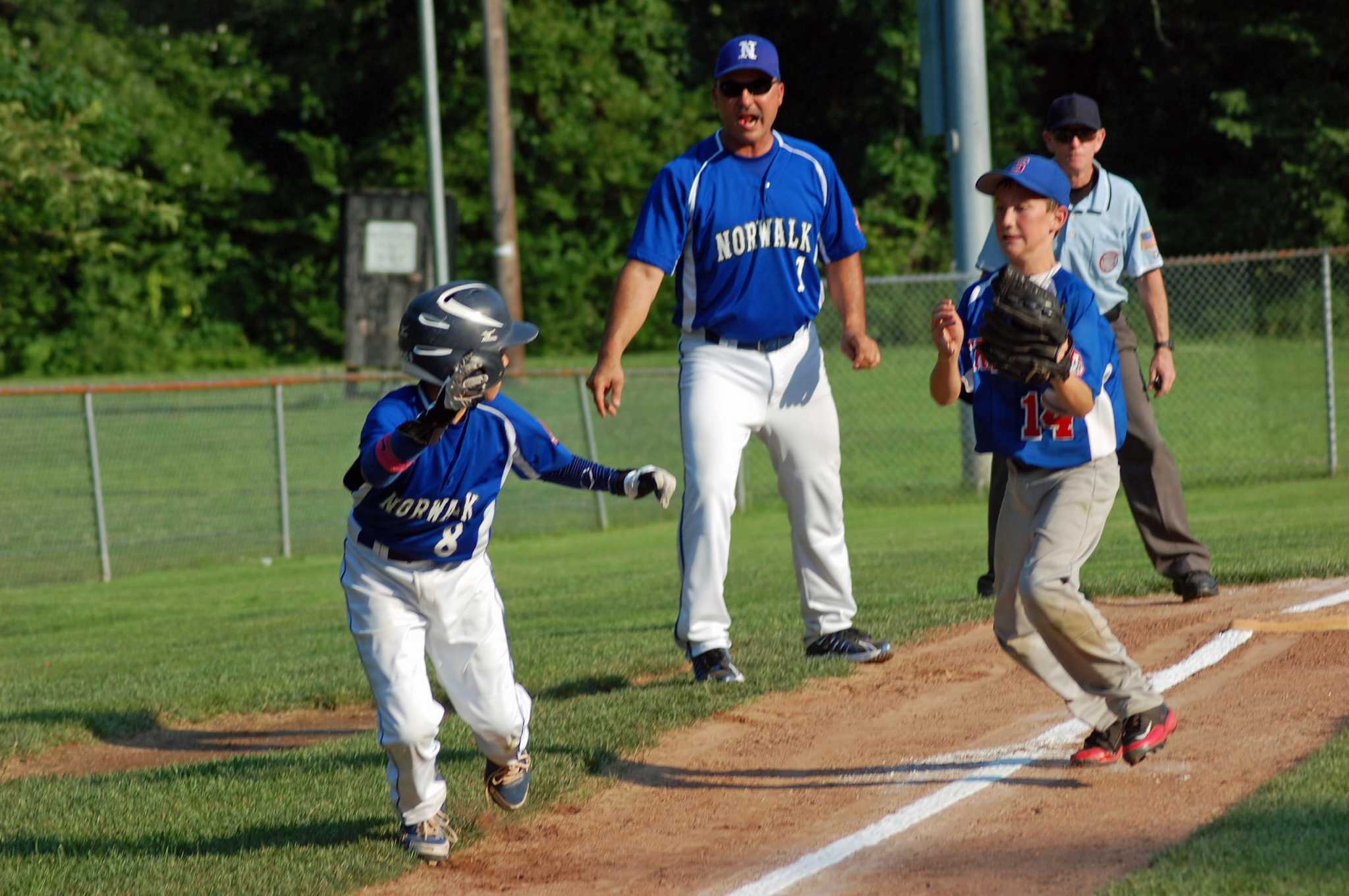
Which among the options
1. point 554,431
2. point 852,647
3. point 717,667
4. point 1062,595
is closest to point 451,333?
point 1062,595

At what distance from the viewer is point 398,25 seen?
35719 mm

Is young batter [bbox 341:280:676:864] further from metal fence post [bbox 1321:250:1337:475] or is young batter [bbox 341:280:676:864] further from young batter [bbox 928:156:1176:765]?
metal fence post [bbox 1321:250:1337:475]

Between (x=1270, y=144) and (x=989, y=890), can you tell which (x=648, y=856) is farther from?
(x=1270, y=144)

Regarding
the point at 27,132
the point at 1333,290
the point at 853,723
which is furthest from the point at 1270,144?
the point at 853,723

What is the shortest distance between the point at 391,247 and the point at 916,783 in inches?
698

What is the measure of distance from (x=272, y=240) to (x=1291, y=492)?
25246 mm

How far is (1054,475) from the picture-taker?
4.69 meters

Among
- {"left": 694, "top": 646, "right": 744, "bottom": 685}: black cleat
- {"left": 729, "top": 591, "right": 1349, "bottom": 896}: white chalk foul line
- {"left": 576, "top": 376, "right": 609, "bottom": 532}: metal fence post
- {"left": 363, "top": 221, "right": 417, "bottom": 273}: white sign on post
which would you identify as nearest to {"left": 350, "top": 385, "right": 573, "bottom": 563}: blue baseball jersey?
{"left": 729, "top": 591, "right": 1349, "bottom": 896}: white chalk foul line

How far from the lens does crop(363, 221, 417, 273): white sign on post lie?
21.4 metres

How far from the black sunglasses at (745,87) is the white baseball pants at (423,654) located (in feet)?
7.45

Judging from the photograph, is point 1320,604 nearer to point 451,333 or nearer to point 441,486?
point 441,486

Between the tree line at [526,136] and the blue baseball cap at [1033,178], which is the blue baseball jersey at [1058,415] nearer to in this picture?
the blue baseball cap at [1033,178]

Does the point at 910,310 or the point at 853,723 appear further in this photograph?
the point at 910,310

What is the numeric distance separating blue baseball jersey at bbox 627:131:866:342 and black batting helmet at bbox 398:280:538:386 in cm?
173
